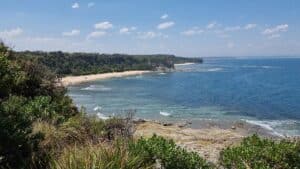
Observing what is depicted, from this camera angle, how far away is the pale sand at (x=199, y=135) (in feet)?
98.0

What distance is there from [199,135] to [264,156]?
28381 millimetres

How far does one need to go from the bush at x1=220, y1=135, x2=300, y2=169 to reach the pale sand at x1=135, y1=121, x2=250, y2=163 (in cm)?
1829

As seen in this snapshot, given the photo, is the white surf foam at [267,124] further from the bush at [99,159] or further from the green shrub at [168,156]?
the bush at [99,159]

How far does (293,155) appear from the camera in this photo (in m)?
8.26

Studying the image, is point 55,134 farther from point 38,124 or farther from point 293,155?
point 293,155

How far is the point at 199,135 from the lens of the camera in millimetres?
36250

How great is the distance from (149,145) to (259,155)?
1860 millimetres

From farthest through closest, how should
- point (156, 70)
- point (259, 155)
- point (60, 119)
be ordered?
point (156, 70)
point (60, 119)
point (259, 155)

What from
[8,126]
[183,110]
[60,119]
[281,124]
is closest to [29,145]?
[8,126]

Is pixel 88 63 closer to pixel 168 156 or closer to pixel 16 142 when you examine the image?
pixel 16 142

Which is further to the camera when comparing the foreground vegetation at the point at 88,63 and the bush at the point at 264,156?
the foreground vegetation at the point at 88,63

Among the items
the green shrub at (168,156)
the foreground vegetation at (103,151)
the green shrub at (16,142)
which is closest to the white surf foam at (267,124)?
the foreground vegetation at (103,151)

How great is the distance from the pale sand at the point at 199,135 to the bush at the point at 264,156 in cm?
1829

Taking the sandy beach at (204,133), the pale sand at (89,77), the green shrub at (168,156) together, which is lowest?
the pale sand at (89,77)
